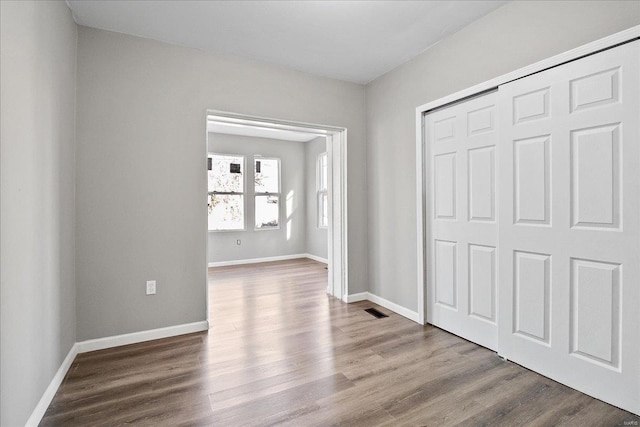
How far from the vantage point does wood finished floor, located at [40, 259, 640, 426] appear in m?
1.72

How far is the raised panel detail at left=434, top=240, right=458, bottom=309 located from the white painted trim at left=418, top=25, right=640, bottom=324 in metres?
0.15

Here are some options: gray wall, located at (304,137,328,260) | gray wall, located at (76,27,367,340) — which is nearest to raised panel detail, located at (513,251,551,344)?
gray wall, located at (76,27,367,340)

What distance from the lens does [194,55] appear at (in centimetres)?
293

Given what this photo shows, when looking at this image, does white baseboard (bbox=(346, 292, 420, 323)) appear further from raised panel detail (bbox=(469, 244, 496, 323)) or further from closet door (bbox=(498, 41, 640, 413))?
closet door (bbox=(498, 41, 640, 413))

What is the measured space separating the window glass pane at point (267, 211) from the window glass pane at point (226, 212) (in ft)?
1.22

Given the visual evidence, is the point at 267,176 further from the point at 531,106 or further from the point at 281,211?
the point at 531,106

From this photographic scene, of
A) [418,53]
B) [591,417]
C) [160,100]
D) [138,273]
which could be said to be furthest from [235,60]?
[591,417]

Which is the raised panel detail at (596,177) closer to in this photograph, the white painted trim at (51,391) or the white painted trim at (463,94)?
the white painted trim at (463,94)

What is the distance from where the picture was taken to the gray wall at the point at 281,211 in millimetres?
6320

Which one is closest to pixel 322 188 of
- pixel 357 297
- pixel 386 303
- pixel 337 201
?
pixel 337 201

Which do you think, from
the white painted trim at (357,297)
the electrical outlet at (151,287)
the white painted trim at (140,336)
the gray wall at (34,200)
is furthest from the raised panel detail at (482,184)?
the gray wall at (34,200)

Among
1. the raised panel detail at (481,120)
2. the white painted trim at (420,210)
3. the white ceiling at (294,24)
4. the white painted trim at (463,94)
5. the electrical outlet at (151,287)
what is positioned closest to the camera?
the white painted trim at (463,94)

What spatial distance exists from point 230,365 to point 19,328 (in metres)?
1.25

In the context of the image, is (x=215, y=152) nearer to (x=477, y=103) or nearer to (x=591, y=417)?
(x=477, y=103)
